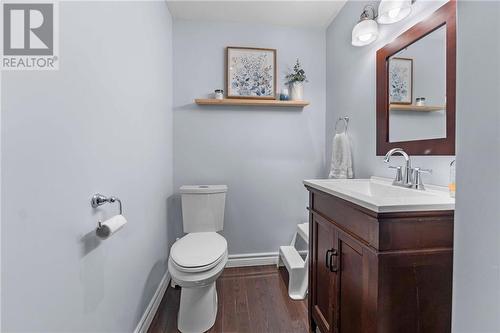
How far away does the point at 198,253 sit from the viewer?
1.48m

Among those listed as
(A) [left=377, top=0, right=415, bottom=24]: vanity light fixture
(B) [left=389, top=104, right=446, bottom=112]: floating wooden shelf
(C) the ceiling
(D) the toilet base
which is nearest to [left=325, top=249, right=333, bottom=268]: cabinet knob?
(D) the toilet base

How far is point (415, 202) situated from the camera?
0.80 meters

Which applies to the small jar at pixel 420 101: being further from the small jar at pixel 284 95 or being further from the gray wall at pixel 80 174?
the gray wall at pixel 80 174

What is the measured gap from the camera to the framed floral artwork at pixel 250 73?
214cm

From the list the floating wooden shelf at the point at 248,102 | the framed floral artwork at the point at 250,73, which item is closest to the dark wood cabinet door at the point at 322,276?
the floating wooden shelf at the point at 248,102

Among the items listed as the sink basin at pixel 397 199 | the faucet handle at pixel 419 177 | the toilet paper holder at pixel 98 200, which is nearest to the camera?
the sink basin at pixel 397 199

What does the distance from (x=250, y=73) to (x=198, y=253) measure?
1596 millimetres

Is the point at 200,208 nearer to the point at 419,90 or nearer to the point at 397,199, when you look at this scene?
the point at 397,199

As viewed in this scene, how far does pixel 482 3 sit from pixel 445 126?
875mm

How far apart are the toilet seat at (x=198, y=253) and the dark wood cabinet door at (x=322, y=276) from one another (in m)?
0.59

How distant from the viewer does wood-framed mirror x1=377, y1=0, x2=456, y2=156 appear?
1079mm

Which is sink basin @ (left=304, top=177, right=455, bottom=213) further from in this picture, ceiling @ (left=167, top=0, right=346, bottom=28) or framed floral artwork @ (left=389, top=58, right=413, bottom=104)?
ceiling @ (left=167, top=0, right=346, bottom=28)

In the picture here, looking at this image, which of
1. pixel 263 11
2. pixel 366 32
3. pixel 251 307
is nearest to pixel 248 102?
pixel 263 11

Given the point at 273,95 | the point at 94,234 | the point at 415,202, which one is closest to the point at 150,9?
the point at 273,95
